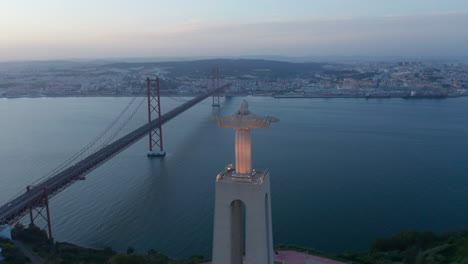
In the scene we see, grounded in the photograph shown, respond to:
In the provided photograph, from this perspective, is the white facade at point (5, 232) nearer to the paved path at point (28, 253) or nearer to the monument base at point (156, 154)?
the paved path at point (28, 253)

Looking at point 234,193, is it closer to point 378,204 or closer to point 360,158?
point 378,204

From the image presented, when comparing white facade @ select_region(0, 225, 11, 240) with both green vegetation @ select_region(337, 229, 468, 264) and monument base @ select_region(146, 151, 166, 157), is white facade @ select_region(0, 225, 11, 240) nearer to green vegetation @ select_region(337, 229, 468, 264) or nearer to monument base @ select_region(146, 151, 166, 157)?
green vegetation @ select_region(337, 229, 468, 264)

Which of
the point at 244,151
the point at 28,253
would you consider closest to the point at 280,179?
the point at 28,253

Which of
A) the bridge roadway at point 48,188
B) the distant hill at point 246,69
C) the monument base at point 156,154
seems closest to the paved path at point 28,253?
the bridge roadway at point 48,188

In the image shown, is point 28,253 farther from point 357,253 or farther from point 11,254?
point 357,253

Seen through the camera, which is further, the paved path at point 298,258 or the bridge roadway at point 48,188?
the bridge roadway at point 48,188

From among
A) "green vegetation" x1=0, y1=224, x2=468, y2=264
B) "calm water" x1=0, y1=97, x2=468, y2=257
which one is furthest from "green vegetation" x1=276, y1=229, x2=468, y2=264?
"calm water" x1=0, y1=97, x2=468, y2=257

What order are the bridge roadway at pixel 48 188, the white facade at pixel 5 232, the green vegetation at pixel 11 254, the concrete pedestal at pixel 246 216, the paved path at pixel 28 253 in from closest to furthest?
the concrete pedestal at pixel 246 216 < the green vegetation at pixel 11 254 < the paved path at pixel 28 253 < the white facade at pixel 5 232 < the bridge roadway at pixel 48 188
